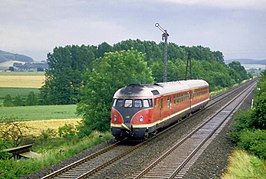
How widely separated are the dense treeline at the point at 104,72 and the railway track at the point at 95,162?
59.3 feet

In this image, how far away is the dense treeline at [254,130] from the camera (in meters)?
21.1

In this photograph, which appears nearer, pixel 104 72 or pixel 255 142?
pixel 255 142

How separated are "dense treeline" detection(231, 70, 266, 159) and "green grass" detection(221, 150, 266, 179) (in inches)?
39.3

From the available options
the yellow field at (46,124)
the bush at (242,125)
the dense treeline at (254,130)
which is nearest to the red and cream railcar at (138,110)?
the bush at (242,125)

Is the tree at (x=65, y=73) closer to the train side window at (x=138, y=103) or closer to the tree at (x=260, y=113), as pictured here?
the train side window at (x=138, y=103)

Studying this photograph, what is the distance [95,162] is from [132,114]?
5.08 m

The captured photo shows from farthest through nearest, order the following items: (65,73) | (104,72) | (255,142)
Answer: (65,73), (104,72), (255,142)

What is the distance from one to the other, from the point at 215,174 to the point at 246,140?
535 centimetres

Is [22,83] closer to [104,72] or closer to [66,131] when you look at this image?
[104,72]

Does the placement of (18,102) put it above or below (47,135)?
below

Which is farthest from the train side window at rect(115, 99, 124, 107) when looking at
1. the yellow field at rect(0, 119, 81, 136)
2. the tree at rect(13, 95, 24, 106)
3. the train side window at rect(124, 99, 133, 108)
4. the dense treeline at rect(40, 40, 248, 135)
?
the tree at rect(13, 95, 24, 106)

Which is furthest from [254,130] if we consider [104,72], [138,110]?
[104,72]

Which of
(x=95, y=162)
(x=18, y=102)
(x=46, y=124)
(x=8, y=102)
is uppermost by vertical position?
(x=95, y=162)

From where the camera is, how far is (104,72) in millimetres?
47000
